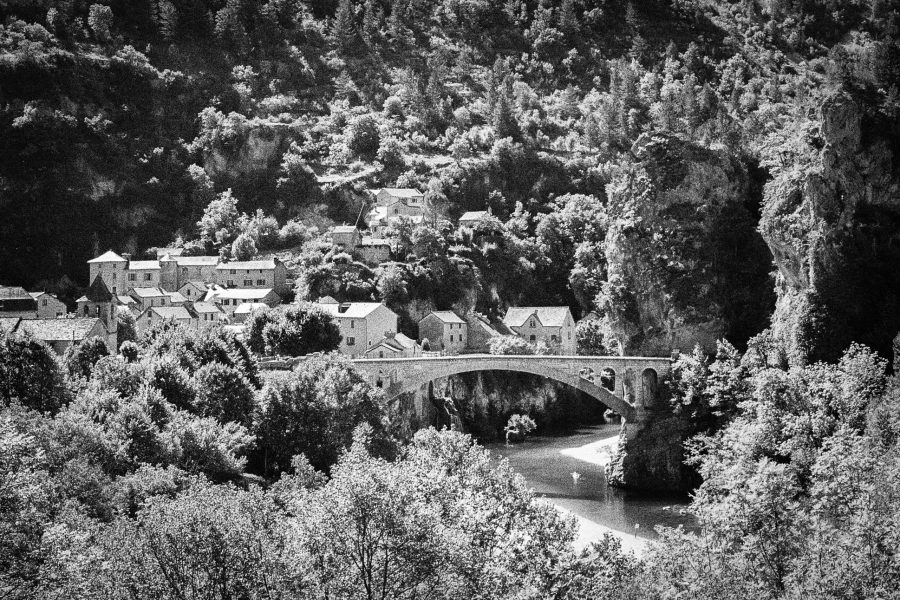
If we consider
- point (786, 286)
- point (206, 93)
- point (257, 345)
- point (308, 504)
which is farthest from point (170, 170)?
point (308, 504)

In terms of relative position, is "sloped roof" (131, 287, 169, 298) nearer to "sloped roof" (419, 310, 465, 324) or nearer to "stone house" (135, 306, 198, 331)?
"stone house" (135, 306, 198, 331)

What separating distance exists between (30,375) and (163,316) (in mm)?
50083

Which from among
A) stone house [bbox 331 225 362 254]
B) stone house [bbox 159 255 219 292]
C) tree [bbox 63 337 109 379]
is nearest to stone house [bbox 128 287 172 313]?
stone house [bbox 159 255 219 292]

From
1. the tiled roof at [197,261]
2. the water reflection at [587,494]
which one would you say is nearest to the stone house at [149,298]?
the tiled roof at [197,261]

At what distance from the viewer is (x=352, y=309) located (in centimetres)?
11231

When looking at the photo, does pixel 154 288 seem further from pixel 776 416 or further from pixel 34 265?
pixel 776 416

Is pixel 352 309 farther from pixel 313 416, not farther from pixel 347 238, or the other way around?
pixel 313 416

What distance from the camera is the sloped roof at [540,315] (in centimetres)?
12344

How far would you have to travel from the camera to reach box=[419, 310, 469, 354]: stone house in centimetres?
11988

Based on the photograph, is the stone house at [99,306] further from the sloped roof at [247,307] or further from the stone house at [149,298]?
the sloped roof at [247,307]

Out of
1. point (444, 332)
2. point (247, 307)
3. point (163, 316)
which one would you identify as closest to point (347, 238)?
point (247, 307)

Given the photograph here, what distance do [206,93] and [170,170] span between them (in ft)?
65.8

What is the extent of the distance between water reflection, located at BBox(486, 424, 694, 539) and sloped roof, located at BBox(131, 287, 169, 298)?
39.4 meters

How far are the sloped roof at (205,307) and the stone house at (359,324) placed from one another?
1301 centimetres
